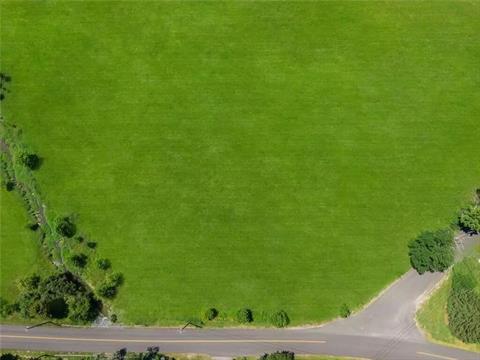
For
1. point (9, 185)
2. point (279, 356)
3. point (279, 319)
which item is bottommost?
point (279, 356)

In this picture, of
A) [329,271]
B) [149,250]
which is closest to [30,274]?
[149,250]

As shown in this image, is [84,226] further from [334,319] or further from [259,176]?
[334,319]

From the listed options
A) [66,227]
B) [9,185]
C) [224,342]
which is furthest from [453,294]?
[9,185]

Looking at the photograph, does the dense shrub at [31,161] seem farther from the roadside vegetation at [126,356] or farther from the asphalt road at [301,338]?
the roadside vegetation at [126,356]

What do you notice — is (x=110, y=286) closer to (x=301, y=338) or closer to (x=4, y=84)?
(x=301, y=338)

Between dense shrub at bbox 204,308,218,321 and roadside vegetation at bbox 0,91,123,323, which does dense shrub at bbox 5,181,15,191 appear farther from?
dense shrub at bbox 204,308,218,321

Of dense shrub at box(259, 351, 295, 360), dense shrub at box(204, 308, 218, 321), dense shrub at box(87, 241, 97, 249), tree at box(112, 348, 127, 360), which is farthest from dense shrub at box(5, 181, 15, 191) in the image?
dense shrub at box(259, 351, 295, 360)
